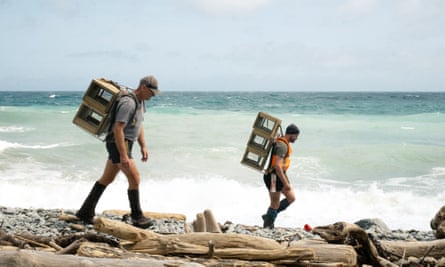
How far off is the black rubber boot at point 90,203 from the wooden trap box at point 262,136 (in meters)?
2.30

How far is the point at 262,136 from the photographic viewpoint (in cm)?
859

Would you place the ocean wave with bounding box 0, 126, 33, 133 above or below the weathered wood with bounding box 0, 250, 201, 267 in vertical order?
below

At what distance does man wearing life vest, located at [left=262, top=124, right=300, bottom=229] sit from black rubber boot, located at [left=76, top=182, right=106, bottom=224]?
97.6 inches

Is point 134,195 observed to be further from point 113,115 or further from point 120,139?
point 113,115

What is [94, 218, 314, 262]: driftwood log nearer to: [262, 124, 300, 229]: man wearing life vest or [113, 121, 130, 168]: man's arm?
[113, 121, 130, 168]: man's arm

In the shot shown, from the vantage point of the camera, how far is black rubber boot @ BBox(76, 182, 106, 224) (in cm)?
752

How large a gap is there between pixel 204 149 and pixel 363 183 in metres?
8.16

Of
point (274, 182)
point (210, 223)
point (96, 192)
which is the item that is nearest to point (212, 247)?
point (210, 223)

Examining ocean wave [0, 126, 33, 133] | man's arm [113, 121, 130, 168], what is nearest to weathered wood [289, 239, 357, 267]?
man's arm [113, 121, 130, 168]

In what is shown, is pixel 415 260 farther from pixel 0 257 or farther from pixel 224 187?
pixel 224 187

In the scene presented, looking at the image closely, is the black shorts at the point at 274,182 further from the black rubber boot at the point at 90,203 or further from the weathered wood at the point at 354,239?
the weathered wood at the point at 354,239

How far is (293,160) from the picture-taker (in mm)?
21531

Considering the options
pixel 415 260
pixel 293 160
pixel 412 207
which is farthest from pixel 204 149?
pixel 415 260

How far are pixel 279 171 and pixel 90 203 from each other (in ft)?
8.86
